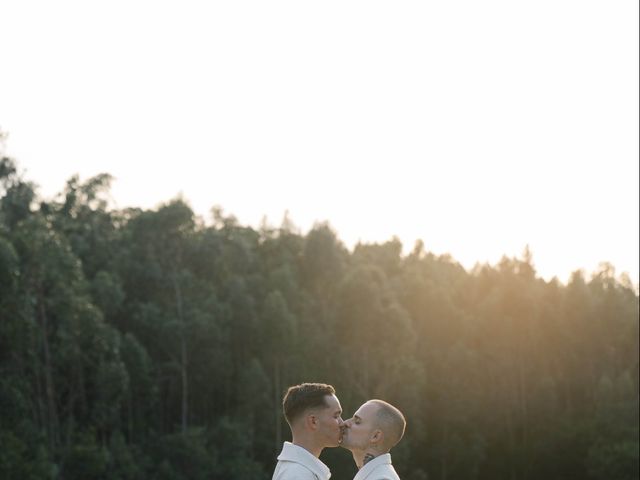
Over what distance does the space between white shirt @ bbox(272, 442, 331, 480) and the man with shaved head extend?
0.20 meters

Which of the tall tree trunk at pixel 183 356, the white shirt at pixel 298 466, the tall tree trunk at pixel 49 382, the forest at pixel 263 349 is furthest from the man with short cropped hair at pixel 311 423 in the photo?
the tall tree trunk at pixel 183 356

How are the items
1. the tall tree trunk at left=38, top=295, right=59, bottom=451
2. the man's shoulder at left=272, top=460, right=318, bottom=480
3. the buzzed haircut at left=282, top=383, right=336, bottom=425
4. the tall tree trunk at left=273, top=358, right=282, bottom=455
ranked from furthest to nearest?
1. the tall tree trunk at left=273, top=358, right=282, bottom=455
2. the tall tree trunk at left=38, top=295, right=59, bottom=451
3. the buzzed haircut at left=282, top=383, right=336, bottom=425
4. the man's shoulder at left=272, top=460, right=318, bottom=480

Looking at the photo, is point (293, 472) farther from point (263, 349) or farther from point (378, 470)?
point (263, 349)

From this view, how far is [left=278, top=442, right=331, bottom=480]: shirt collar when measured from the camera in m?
4.08

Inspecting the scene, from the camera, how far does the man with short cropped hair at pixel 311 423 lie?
4.12 metres

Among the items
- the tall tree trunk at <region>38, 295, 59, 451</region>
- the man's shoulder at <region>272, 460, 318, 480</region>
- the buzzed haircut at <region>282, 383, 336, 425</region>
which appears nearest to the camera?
the man's shoulder at <region>272, 460, 318, 480</region>

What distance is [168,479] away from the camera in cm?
3459

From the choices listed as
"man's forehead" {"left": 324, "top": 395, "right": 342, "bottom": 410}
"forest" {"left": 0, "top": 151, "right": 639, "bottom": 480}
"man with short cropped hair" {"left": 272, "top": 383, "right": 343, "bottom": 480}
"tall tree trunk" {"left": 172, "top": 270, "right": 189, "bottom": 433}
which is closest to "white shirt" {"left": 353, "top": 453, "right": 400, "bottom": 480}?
Result: "man with short cropped hair" {"left": 272, "top": 383, "right": 343, "bottom": 480}

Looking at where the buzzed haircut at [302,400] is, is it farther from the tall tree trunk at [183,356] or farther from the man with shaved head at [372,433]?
the tall tree trunk at [183,356]

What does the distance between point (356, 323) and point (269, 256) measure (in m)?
5.07

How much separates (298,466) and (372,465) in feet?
1.06

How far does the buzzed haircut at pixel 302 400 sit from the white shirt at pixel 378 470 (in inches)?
11.1

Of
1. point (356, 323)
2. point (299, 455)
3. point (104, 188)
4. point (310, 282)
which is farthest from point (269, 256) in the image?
point (299, 455)

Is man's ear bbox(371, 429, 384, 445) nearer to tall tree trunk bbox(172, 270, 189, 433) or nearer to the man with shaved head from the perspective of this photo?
the man with shaved head
